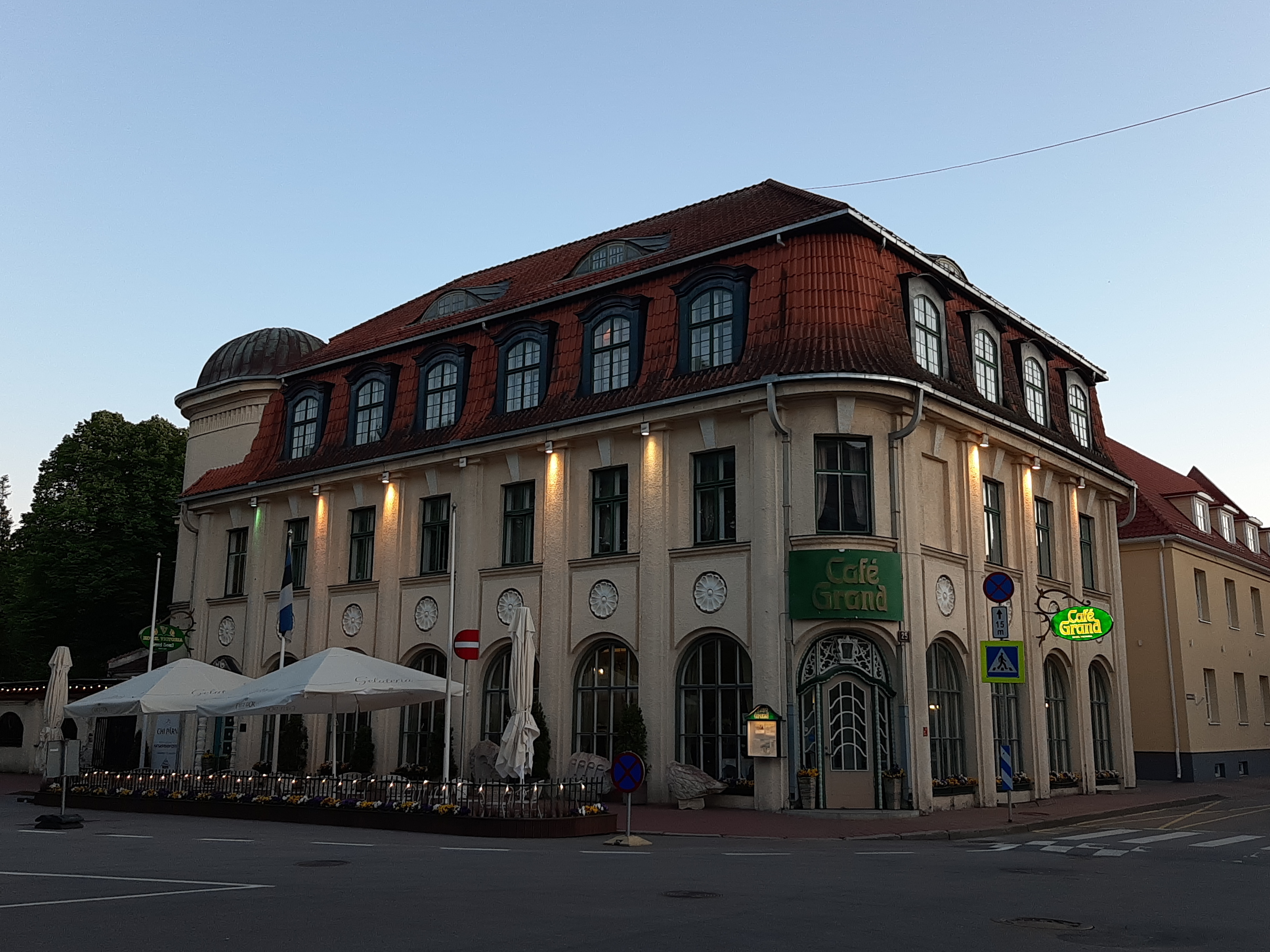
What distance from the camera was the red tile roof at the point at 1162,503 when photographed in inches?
1497

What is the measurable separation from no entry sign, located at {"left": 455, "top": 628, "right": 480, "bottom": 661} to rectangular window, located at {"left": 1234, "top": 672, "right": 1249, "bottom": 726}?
29.2 meters

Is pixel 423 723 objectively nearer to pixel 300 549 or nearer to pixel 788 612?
pixel 300 549

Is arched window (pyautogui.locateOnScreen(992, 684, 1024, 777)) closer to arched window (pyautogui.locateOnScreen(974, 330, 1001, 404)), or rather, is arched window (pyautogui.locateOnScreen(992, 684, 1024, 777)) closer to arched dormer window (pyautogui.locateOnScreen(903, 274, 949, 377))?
arched window (pyautogui.locateOnScreen(974, 330, 1001, 404))

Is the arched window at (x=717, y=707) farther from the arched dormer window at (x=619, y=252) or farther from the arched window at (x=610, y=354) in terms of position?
the arched dormer window at (x=619, y=252)

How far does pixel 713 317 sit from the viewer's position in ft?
83.3

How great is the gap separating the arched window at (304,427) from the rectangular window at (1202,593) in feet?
93.2

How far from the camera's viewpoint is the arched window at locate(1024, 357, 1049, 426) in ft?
96.2

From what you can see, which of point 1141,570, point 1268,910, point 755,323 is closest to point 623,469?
point 755,323

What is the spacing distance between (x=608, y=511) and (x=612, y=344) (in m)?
3.80

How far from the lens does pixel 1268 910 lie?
33.8 feet

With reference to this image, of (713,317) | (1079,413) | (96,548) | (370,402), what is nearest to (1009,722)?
(1079,413)

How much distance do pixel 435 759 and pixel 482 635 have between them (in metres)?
3.02

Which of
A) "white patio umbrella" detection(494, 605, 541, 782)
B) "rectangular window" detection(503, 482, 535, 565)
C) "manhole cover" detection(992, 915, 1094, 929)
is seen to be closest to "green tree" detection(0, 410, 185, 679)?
"rectangular window" detection(503, 482, 535, 565)

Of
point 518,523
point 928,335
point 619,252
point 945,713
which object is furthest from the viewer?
point 619,252
